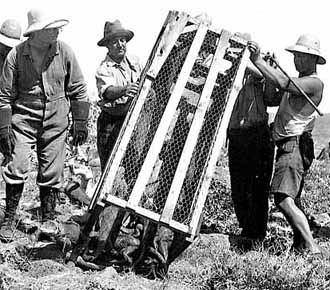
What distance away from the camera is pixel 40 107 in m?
6.97

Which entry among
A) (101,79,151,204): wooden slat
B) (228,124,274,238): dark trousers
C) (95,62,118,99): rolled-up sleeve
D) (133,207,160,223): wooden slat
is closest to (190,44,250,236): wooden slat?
(133,207,160,223): wooden slat

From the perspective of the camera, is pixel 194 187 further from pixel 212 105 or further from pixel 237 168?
pixel 237 168

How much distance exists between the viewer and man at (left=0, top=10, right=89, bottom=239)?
6.80 metres

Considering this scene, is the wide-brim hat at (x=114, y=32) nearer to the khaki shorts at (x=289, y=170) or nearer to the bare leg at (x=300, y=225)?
the khaki shorts at (x=289, y=170)

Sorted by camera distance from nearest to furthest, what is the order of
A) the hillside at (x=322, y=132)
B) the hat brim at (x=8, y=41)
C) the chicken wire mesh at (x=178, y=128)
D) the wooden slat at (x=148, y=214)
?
the wooden slat at (x=148, y=214)
the chicken wire mesh at (x=178, y=128)
the hat brim at (x=8, y=41)
the hillside at (x=322, y=132)

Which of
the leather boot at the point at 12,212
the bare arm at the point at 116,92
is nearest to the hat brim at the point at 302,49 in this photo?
the bare arm at the point at 116,92

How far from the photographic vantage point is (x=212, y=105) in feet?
19.6

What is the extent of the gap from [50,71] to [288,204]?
2847 mm

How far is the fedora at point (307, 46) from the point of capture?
6469 millimetres

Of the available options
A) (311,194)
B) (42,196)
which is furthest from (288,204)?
(311,194)

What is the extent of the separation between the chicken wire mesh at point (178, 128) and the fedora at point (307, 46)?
79 centimetres

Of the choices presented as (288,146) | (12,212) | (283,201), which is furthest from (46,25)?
(283,201)

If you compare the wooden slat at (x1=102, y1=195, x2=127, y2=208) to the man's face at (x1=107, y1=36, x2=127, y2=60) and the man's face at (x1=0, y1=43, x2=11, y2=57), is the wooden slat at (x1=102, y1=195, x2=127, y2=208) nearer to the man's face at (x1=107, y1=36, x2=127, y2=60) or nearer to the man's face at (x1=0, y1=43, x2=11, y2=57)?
the man's face at (x1=107, y1=36, x2=127, y2=60)

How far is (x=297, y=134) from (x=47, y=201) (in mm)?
2834
